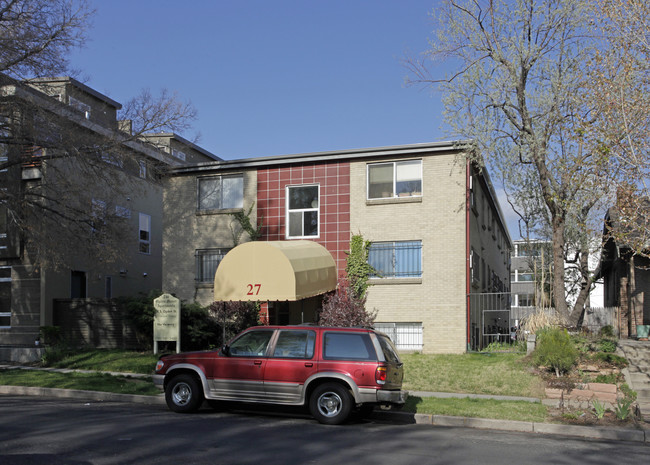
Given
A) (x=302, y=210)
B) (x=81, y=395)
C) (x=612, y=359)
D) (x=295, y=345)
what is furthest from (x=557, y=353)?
(x=81, y=395)

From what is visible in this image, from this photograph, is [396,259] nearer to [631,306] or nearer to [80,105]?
[631,306]

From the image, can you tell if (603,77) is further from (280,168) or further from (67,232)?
(67,232)

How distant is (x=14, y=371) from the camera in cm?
1870

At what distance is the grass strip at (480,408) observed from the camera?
477 inches

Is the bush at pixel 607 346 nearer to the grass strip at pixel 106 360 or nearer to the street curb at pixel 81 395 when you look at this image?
the street curb at pixel 81 395

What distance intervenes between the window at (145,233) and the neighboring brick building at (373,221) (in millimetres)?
6157

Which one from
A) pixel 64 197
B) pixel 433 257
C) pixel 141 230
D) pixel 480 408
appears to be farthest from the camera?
pixel 141 230

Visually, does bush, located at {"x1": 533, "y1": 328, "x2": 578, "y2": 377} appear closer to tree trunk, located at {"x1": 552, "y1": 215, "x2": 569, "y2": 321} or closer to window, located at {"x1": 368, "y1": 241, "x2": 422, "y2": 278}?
tree trunk, located at {"x1": 552, "y1": 215, "x2": 569, "y2": 321}

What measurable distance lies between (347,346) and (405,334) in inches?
399

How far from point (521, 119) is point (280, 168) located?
867 centimetres

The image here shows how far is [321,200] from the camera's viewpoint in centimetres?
2314

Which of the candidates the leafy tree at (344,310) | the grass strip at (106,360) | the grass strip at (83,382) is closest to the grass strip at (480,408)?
the leafy tree at (344,310)

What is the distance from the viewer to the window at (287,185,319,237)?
2331 centimetres

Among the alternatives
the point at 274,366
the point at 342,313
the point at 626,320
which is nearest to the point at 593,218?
the point at 626,320
